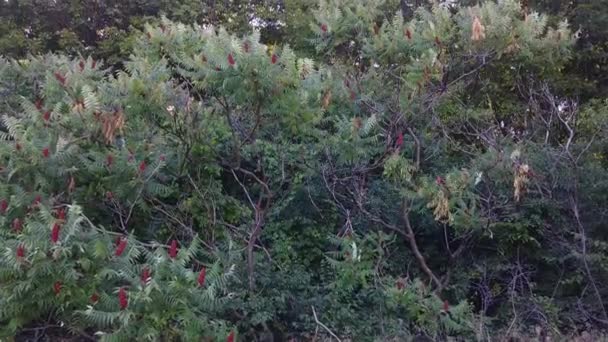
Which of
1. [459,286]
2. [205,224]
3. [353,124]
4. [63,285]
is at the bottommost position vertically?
[459,286]

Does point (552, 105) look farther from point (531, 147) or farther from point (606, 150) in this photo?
point (606, 150)

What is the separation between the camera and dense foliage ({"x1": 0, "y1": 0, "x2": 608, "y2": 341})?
691 centimetres

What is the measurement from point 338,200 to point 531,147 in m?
2.55

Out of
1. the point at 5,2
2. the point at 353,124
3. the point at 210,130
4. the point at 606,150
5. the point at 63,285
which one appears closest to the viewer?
the point at 63,285

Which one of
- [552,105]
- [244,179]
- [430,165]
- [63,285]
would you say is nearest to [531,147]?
[552,105]

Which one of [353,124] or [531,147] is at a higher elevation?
[353,124]

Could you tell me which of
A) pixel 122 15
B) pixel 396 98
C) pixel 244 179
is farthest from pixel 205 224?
pixel 122 15

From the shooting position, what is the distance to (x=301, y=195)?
9828 mm

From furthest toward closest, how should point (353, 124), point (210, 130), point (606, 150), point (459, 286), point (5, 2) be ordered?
point (5, 2) < point (606, 150) < point (459, 286) < point (210, 130) < point (353, 124)

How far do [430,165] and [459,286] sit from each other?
1676 mm

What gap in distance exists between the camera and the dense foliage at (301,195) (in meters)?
6.91

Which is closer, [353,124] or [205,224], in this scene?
[353,124]

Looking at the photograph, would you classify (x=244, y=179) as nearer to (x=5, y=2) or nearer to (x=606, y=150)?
(x=606, y=150)

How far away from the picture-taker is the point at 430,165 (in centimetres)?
1030
